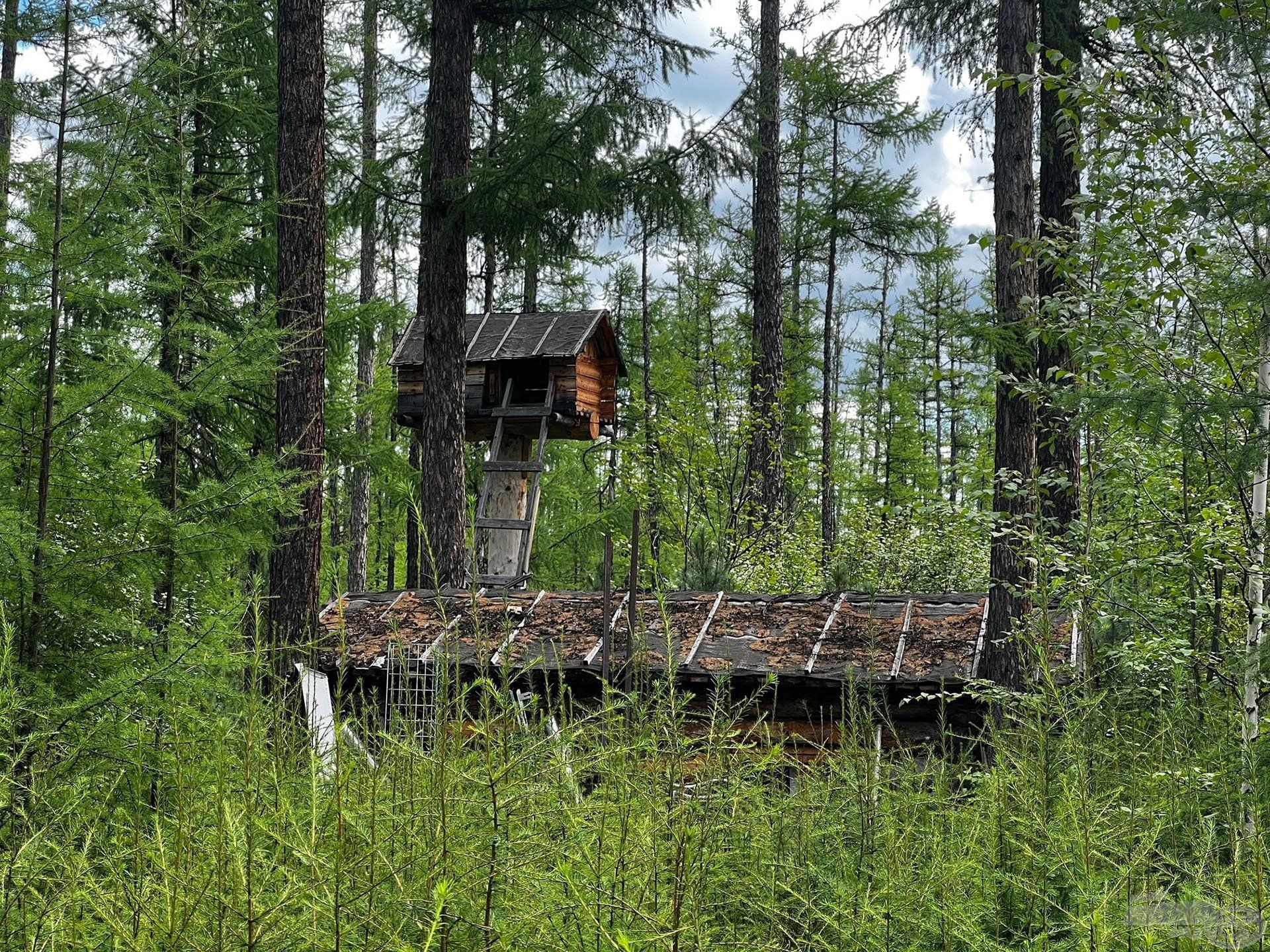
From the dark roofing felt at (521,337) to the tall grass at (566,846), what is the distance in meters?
8.79

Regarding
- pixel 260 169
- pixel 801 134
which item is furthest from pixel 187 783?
pixel 801 134

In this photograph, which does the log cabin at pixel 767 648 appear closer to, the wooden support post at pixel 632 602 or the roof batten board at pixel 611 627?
the roof batten board at pixel 611 627

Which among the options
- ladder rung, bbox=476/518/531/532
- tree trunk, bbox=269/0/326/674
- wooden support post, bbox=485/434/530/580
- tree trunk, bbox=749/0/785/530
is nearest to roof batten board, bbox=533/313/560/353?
wooden support post, bbox=485/434/530/580

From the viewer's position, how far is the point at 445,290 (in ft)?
37.1

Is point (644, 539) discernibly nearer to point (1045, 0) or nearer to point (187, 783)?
point (1045, 0)

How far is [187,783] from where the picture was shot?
11.3ft

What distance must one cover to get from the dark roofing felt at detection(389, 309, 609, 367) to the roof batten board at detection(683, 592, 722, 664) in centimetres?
486

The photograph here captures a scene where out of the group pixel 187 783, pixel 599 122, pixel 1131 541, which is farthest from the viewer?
pixel 599 122

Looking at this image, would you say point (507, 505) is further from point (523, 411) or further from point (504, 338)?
point (504, 338)

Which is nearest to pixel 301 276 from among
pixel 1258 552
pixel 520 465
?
pixel 520 465

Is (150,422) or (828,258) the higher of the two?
(828,258)

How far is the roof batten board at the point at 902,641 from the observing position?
23.7 ft

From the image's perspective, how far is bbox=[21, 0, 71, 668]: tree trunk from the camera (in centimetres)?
427

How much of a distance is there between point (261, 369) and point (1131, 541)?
5.62 metres
